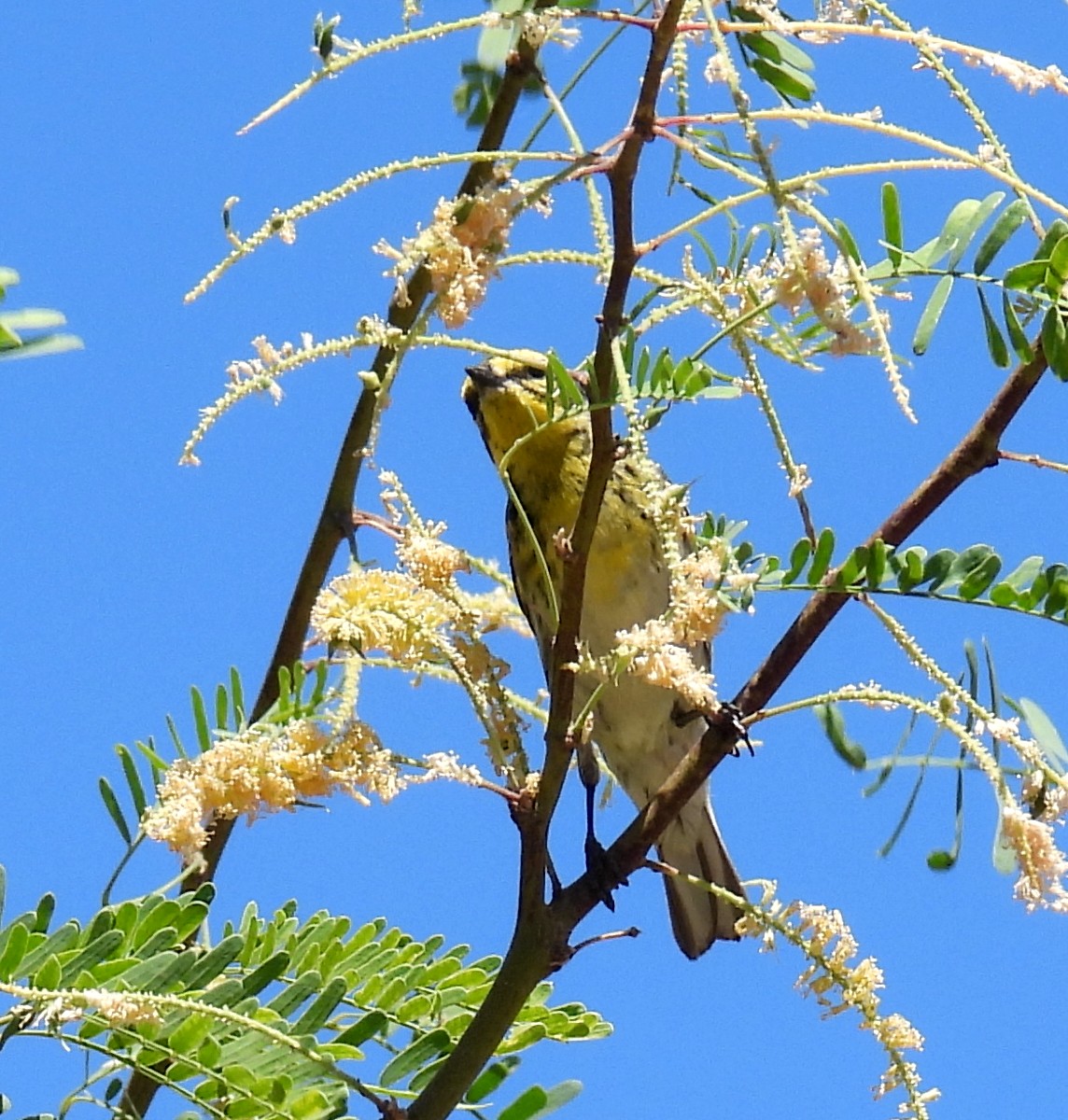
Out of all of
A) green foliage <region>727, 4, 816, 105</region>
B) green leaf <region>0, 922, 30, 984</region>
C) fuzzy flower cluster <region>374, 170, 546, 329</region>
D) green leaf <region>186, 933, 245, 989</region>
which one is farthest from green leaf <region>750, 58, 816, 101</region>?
green leaf <region>0, 922, 30, 984</region>

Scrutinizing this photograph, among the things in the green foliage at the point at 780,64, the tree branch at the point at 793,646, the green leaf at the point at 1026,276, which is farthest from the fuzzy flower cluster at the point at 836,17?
the tree branch at the point at 793,646

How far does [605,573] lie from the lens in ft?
10.5

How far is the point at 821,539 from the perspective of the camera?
5.12ft

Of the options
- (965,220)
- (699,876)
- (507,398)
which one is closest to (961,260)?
(965,220)

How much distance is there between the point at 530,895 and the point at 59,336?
702mm

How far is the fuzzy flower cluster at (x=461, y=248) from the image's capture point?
1.28 m

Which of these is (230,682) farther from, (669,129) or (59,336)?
(669,129)

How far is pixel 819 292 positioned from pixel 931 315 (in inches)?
10.8

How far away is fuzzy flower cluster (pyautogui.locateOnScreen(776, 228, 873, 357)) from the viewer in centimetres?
117

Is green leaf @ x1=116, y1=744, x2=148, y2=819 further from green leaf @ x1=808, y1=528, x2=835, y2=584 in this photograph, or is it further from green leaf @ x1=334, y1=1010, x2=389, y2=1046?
green leaf @ x1=808, y1=528, x2=835, y2=584

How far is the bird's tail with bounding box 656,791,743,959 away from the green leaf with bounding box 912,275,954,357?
2.06m

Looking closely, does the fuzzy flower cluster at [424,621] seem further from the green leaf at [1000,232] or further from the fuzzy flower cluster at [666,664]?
the green leaf at [1000,232]

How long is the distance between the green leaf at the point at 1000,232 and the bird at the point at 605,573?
1483 mm

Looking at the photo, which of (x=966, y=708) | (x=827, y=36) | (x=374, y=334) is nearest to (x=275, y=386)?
(x=374, y=334)
